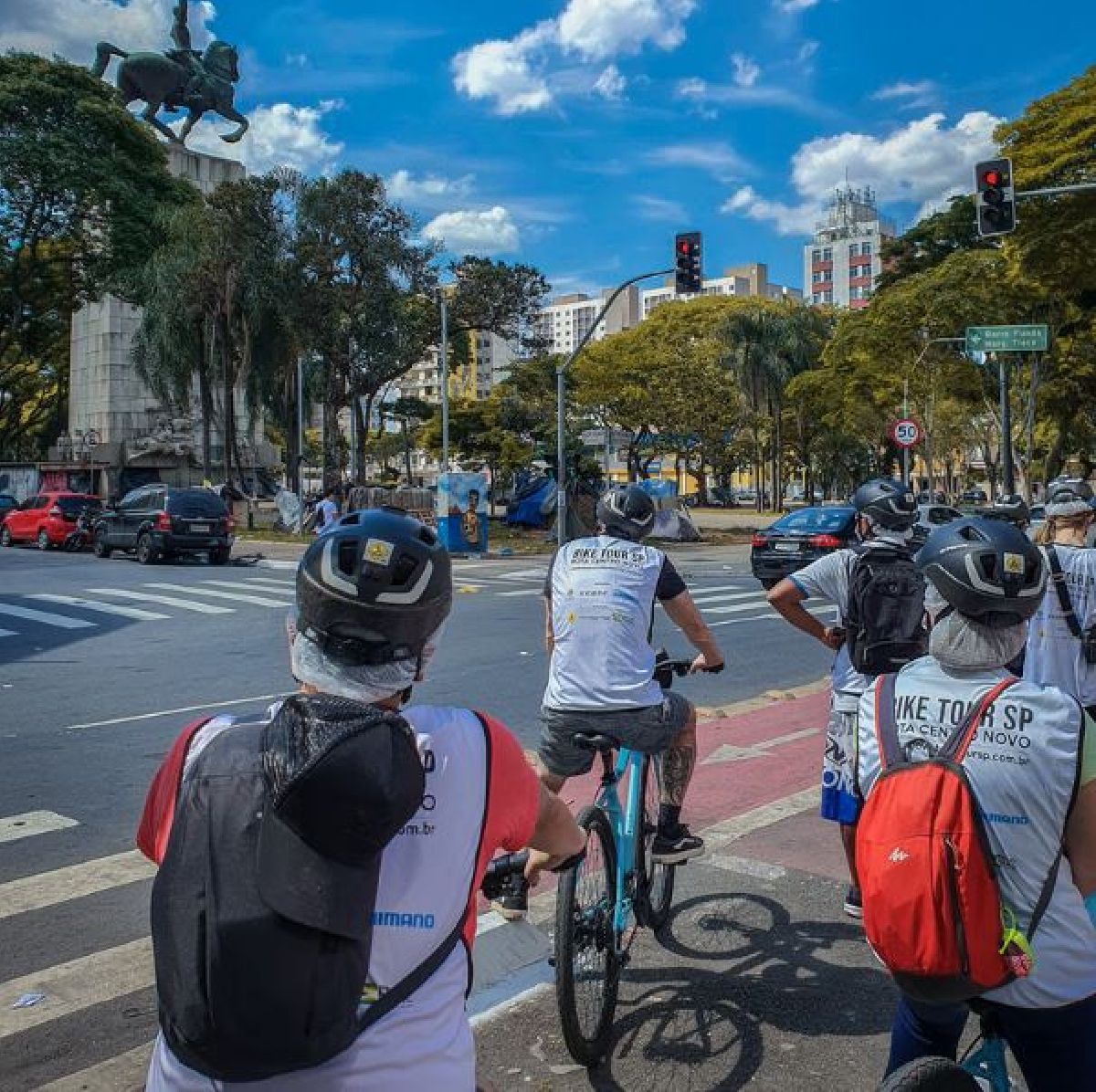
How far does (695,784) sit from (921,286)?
30.9 metres

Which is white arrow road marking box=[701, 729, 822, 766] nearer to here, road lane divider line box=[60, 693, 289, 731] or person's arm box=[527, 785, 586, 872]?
road lane divider line box=[60, 693, 289, 731]

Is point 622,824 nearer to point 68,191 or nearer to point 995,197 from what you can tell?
point 995,197

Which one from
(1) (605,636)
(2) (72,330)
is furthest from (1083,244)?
(2) (72,330)

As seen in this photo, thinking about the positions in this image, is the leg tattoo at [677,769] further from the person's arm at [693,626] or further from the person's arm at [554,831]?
the person's arm at [554,831]

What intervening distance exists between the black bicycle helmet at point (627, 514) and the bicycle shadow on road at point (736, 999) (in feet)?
5.35

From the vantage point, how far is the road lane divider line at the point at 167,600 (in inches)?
666

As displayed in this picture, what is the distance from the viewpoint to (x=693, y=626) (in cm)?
442

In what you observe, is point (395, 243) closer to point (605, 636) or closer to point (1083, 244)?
point (1083, 244)

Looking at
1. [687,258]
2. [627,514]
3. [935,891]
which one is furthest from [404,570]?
[687,258]

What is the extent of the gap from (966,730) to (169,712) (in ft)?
27.1

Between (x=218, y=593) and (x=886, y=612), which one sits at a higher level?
(x=886, y=612)

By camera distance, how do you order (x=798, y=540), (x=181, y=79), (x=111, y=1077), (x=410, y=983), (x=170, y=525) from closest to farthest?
(x=410, y=983), (x=111, y=1077), (x=798, y=540), (x=170, y=525), (x=181, y=79)

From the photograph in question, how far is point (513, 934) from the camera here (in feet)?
15.3

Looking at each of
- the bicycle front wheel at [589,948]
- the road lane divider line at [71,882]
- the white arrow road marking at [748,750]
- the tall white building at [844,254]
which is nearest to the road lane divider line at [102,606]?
the white arrow road marking at [748,750]
